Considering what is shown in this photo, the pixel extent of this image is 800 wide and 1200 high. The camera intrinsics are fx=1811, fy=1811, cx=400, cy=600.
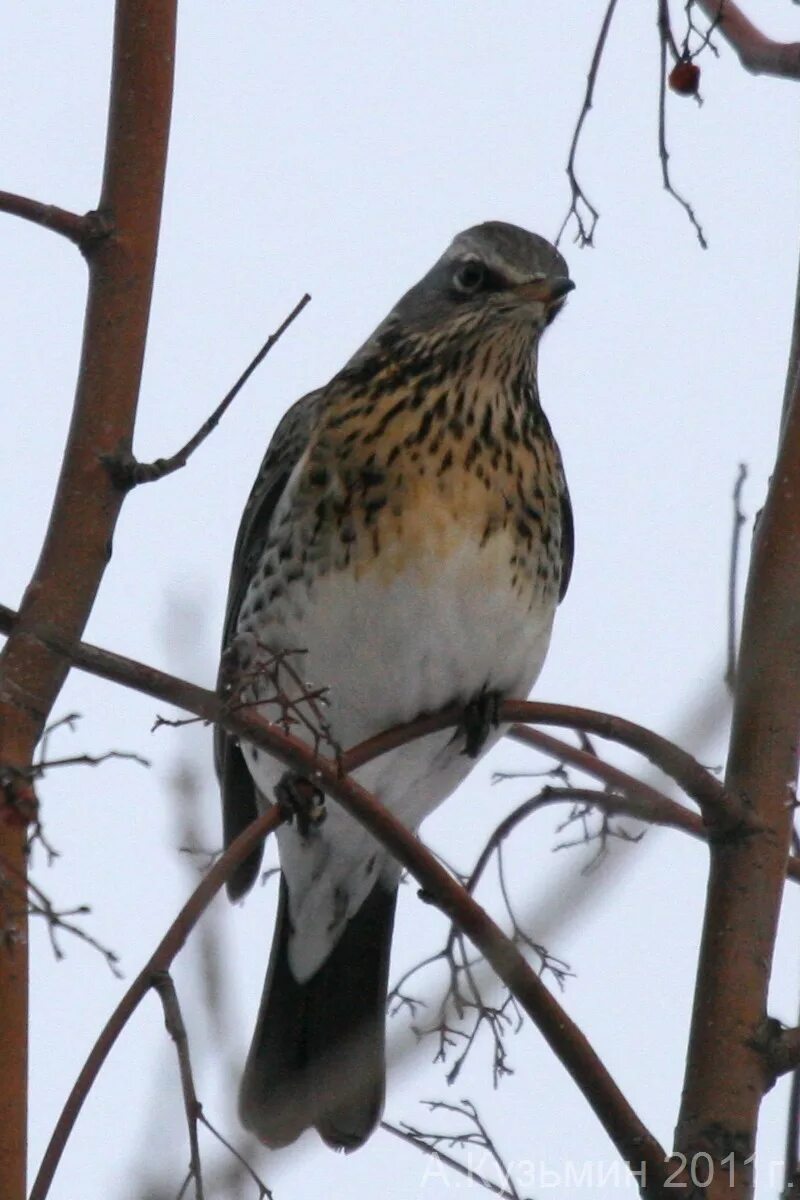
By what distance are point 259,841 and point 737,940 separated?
76 centimetres

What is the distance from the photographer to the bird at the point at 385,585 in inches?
169

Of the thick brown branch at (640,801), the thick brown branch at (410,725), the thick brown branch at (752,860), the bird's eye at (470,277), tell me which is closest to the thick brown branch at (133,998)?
the thick brown branch at (410,725)

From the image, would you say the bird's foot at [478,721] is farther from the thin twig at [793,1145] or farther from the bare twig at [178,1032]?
the bare twig at [178,1032]

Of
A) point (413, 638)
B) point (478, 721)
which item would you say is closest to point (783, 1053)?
point (478, 721)

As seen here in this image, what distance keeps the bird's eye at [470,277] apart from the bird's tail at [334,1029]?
5.61ft

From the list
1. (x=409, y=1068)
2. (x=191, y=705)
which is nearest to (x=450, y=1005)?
(x=409, y=1068)

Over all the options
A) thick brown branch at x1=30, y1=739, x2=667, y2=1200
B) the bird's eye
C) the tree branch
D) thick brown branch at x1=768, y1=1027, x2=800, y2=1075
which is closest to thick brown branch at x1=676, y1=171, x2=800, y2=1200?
thick brown branch at x1=768, y1=1027, x2=800, y2=1075

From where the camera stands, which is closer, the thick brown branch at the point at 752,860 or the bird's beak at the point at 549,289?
the thick brown branch at the point at 752,860

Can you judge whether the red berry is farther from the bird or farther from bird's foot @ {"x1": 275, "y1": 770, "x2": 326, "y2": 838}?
bird's foot @ {"x1": 275, "y1": 770, "x2": 326, "y2": 838}

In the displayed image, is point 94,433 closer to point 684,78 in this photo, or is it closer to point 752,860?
point 752,860

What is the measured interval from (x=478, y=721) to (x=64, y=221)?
1.91 metres

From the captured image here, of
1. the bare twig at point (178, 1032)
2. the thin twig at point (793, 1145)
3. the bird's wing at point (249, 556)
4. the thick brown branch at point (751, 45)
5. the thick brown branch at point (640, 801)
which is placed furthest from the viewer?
the bird's wing at point (249, 556)

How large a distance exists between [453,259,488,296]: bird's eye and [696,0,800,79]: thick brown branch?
143 centimetres

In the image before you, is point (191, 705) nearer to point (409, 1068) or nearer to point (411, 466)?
point (409, 1068)
